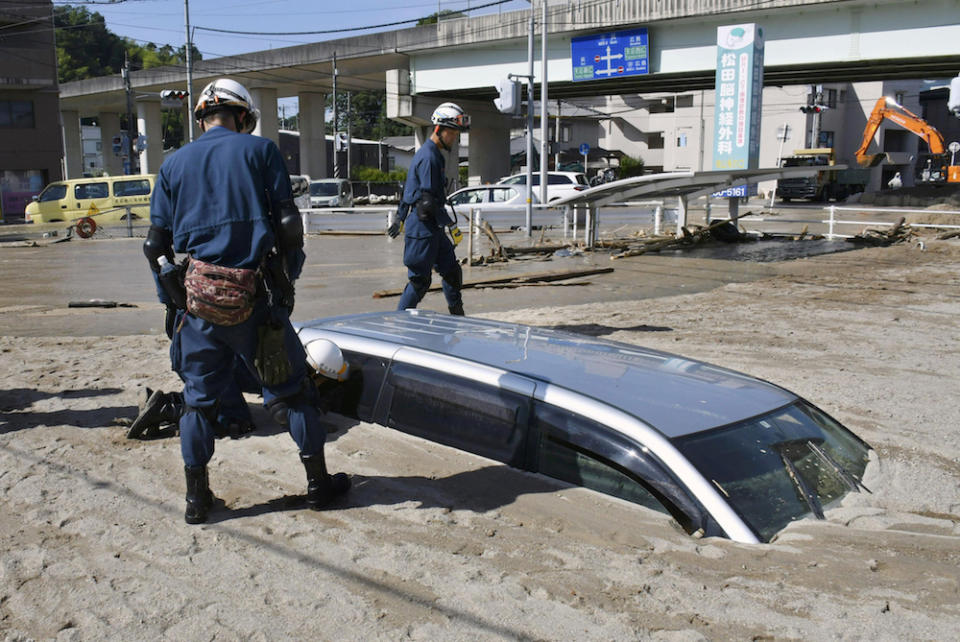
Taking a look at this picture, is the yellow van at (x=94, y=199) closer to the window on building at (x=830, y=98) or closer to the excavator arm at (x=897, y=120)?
the excavator arm at (x=897, y=120)

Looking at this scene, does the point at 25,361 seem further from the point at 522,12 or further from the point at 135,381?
the point at 522,12

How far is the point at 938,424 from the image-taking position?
5.09 meters

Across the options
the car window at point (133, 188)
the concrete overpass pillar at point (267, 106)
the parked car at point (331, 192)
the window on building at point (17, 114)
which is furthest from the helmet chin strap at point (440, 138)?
the concrete overpass pillar at point (267, 106)

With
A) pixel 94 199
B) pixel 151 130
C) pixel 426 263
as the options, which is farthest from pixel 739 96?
pixel 151 130

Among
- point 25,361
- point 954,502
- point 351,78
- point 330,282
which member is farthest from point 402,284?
point 351,78

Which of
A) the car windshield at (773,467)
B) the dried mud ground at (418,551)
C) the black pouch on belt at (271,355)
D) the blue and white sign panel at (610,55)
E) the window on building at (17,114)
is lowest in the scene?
the dried mud ground at (418,551)

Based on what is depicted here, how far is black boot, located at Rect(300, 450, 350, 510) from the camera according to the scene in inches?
139

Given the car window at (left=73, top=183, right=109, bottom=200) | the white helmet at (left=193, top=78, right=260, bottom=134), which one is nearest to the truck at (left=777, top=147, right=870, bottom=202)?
the car window at (left=73, top=183, right=109, bottom=200)

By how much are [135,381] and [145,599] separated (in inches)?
134

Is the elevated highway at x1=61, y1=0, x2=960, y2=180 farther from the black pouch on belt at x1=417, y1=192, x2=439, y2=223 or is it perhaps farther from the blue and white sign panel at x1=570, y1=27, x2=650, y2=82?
the black pouch on belt at x1=417, y1=192, x2=439, y2=223

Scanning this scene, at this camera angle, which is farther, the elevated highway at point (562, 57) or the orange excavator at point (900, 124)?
the orange excavator at point (900, 124)

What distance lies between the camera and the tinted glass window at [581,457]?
132 inches

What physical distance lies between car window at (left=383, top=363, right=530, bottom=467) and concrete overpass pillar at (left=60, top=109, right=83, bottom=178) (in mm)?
58073

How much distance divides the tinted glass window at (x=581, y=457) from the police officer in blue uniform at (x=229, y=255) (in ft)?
3.07
